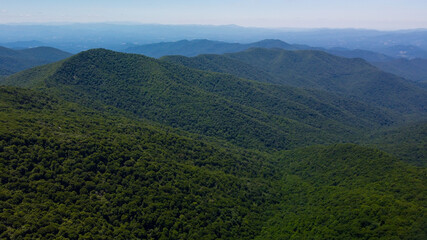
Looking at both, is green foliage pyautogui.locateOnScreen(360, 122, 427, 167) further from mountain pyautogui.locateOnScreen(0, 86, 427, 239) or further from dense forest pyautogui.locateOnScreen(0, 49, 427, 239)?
mountain pyautogui.locateOnScreen(0, 86, 427, 239)

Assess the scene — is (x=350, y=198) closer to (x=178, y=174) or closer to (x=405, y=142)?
(x=178, y=174)

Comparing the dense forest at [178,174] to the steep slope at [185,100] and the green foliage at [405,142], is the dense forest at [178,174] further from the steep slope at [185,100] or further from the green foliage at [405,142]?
the steep slope at [185,100]

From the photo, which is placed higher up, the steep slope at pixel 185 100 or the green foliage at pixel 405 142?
the steep slope at pixel 185 100

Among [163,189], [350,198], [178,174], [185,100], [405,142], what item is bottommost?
[405,142]

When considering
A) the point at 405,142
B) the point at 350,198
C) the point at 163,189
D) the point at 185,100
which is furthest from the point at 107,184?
the point at 405,142

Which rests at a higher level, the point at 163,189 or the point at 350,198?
the point at 163,189

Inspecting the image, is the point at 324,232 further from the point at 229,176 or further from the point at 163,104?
the point at 163,104

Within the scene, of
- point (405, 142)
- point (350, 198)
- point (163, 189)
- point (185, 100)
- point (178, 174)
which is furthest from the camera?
point (185, 100)

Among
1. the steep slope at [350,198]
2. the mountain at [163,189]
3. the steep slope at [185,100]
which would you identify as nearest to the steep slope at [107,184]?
the mountain at [163,189]
